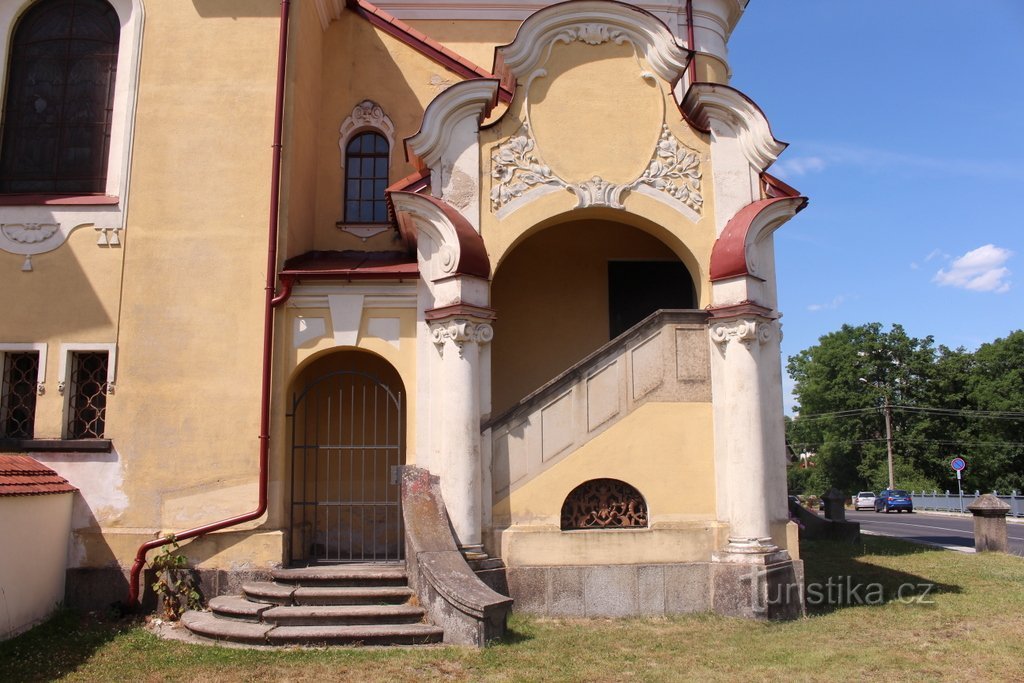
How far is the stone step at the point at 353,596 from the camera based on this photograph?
28.5 feet

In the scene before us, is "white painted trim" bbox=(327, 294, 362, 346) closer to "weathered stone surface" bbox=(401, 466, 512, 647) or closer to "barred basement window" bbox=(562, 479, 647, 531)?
"weathered stone surface" bbox=(401, 466, 512, 647)

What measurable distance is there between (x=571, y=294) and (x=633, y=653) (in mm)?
6189

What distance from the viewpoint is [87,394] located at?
10242 mm

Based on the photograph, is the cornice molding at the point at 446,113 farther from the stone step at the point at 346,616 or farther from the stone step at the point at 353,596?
the stone step at the point at 346,616

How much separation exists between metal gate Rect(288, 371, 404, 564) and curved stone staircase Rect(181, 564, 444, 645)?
4.42 ft

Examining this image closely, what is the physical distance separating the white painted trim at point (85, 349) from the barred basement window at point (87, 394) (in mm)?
86

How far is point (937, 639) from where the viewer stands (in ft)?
27.1

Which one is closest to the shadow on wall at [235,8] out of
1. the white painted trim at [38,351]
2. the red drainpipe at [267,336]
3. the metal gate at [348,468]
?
the red drainpipe at [267,336]

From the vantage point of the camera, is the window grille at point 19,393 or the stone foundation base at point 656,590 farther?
the window grille at point 19,393

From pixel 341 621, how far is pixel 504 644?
5.51 feet

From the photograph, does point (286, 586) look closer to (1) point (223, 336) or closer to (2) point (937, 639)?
(1) point (223, 336)

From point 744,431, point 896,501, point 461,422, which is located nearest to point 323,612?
point 461,422

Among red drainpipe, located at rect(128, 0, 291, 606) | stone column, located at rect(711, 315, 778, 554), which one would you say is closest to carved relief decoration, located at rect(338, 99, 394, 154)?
red drainpipe, located at rect(128, 0, 291, 606)

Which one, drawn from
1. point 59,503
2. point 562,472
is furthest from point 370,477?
point 59,503
